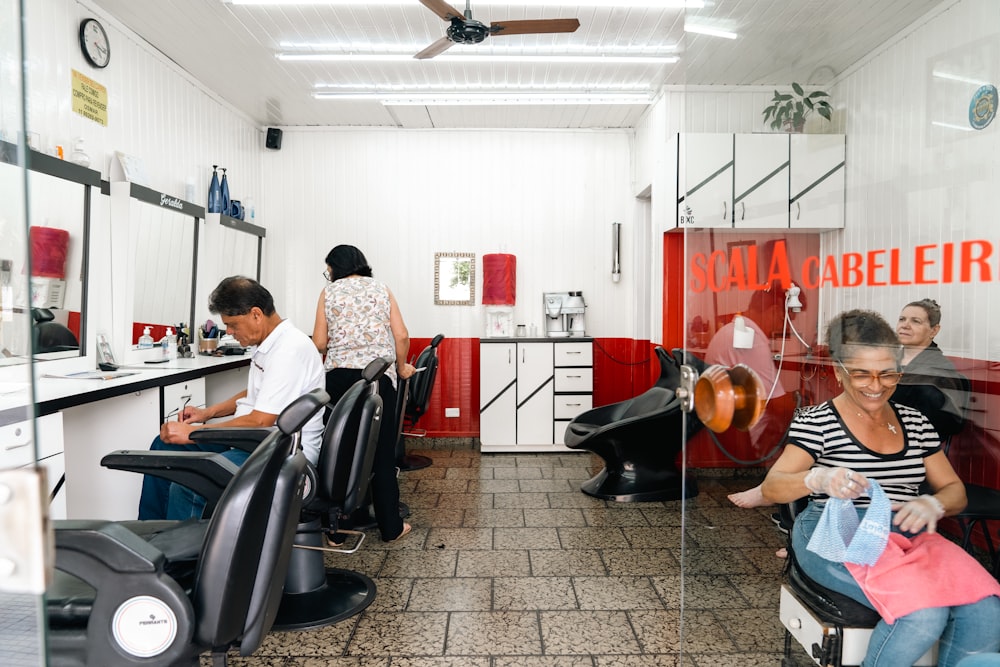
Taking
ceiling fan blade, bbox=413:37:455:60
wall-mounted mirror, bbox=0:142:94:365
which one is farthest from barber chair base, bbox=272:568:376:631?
ceiling fan blade, bbox=413:37:455:60

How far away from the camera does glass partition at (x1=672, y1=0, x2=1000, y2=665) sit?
3.14 feet

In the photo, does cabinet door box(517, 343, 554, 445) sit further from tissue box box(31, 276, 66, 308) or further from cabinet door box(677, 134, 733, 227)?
cabinet door box(677, 134, 733, 227)

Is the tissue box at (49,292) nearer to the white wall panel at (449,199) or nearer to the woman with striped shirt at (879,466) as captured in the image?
the white wall panel at (449,199)

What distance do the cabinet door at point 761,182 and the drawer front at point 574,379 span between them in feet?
13.6

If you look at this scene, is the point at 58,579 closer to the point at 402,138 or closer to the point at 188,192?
the point at 188,192

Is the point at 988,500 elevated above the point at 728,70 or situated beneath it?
situated beneath

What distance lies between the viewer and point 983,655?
102 cm

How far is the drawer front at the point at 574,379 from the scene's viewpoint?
17.8 ft

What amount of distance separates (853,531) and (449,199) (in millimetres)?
5033

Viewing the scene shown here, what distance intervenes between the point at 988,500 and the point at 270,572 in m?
1.31

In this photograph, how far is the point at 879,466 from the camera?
114 cm

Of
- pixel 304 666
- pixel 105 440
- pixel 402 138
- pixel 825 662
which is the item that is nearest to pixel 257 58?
pixel 402 138

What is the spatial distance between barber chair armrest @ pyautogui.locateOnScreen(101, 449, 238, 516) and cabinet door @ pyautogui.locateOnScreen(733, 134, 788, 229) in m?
1.37

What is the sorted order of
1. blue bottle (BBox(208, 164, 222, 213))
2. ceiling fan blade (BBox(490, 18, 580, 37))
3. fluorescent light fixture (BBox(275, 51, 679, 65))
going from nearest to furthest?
ceiling fan blade (BBox(490, 18, 580, 37)) < fluorescent light fixture (BBox(275, 51, 679, 65)) < blue bottle (BBox(208, 164, 222, 213))
